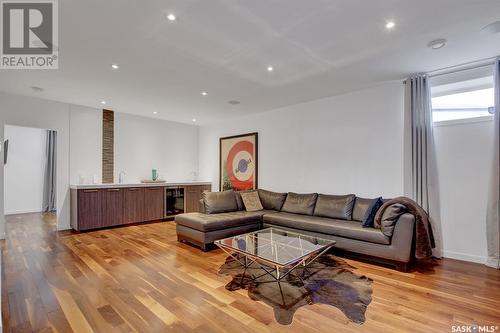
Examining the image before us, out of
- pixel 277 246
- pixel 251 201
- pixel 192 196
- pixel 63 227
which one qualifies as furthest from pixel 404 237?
pixel 63 227

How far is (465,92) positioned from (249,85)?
121 inches

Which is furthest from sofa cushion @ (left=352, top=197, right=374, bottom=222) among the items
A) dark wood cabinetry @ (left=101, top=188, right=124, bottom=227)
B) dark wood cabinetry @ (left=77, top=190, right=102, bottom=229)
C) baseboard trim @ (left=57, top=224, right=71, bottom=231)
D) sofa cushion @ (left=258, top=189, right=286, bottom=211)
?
baseboard trim @ (left=57, top=224, right=71, bottom=231)

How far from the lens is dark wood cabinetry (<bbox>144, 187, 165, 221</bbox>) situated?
18.8 ft

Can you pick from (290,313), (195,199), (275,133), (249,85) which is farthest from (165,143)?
(290,313)

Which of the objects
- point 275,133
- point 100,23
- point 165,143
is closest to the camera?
point 100,23

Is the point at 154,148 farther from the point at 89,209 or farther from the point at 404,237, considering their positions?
the point at 404,237

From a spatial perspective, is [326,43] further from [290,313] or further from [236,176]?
[236,176]

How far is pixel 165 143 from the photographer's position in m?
6.70

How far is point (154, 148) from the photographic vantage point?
6.48m

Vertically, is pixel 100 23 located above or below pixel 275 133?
above

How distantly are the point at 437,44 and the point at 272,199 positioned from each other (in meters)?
3.45

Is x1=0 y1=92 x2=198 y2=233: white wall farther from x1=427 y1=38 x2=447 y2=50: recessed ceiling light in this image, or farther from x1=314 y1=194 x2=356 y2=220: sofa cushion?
x1=427 y1=38 x2=447 y2=50: recessed ceiling light

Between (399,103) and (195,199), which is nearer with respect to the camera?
(399,103)

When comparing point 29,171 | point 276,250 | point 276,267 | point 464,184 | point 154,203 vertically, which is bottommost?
point 276,267
